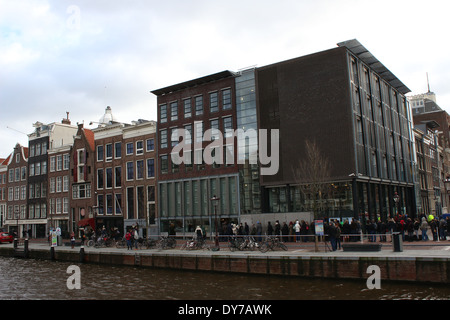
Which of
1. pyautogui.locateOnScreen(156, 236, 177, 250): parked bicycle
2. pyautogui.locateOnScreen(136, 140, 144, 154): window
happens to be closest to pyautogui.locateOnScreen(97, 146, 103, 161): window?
pyautogui.locateOnScreen(136, 140, 144, 154): window

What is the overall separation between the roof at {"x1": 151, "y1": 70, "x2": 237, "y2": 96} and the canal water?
903 inches

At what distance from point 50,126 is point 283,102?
4104 cm

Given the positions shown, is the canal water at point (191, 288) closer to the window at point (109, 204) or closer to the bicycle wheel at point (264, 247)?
the bicycle wheel at point (264, 247)

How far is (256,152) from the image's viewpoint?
134 ft

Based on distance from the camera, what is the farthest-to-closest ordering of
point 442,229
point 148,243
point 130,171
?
point 130,171 → point 148,243 → point 442,229

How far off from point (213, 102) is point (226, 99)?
1720 millimetres

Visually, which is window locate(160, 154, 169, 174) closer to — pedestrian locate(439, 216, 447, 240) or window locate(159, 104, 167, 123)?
window locate(159, 104, 167, 123)

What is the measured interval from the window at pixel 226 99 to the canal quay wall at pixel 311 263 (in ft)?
61.3

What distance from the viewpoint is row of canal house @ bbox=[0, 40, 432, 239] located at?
3688 centimetres

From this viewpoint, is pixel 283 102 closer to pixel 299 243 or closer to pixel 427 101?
pixel 299 243

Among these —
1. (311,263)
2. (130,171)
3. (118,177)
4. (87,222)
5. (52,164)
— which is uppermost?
(52,164)

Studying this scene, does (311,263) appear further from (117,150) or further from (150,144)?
(117,150)

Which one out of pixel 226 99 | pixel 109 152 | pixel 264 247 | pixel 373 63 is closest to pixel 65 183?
pixel 109 152

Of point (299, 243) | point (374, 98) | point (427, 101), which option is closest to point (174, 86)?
point (374, 98)
